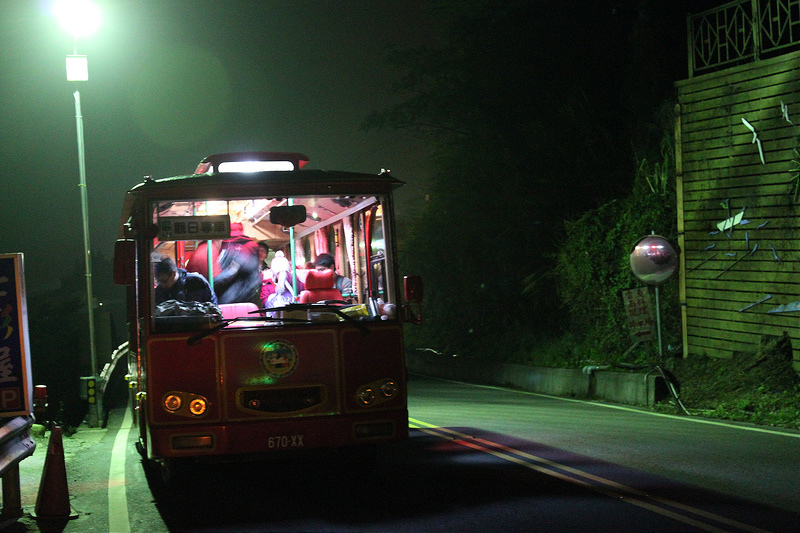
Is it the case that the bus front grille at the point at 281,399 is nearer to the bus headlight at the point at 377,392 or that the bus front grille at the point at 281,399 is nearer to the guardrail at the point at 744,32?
the bus headlight at the point at 377,392

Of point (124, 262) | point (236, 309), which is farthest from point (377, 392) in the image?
point (124, 262)

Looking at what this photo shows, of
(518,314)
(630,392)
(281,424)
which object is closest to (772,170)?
(630,392)

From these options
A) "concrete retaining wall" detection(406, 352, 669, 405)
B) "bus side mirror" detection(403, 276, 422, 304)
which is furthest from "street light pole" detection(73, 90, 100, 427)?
"bus side mirror" detection(403, 276, 422, 304)

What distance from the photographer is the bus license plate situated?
782cm

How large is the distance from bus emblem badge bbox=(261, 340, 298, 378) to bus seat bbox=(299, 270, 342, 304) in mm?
648

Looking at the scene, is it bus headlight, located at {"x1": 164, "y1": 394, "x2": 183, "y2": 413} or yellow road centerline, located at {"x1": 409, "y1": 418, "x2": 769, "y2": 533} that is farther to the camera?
bus headlight, located at {"x1": 164, "y1": 394, "x2": 183, "y2": 413}

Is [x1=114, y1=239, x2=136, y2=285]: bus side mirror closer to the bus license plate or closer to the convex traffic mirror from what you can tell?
the bus license plate

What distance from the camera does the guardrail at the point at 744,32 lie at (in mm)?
15008

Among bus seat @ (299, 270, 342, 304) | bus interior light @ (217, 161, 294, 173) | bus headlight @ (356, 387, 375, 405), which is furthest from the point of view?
bus interior light @ (217, 161, 294, 173)

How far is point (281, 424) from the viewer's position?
25.8 ft

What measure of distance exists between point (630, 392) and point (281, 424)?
31.6 ft

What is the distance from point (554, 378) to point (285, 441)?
519 inches

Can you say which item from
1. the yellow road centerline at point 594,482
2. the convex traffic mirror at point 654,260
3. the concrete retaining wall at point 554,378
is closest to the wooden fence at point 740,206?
the convex traffic mirror at point 654,260

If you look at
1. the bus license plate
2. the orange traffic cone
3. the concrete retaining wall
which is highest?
the bus license plate
